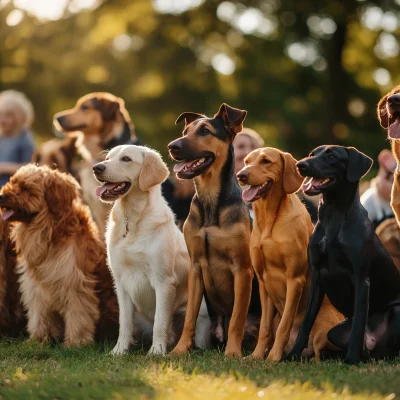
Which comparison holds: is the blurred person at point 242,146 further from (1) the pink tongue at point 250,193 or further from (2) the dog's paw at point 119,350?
(2) the dog's paw at point 119,350

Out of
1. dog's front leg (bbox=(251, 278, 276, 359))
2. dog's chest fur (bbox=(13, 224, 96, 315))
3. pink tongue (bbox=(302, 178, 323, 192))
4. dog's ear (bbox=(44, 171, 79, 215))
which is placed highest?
pink tongue (bbox=(302, 178, 323, 192))

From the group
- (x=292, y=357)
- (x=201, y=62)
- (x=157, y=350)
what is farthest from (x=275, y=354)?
(x=201, y=62)

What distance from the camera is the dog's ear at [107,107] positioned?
1041 centimetres

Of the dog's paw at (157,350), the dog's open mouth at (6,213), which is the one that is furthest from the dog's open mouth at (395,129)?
the dog's open mouth at (6,213)

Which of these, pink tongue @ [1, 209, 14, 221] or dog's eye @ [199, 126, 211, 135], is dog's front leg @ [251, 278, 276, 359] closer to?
dog's eye @ [199, 126, 211, 135]

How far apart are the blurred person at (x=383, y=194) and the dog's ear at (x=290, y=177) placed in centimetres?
289

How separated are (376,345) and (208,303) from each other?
162 centimetres

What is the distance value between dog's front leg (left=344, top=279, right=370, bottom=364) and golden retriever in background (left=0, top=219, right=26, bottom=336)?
3.73 meters

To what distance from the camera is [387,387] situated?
16.7ft

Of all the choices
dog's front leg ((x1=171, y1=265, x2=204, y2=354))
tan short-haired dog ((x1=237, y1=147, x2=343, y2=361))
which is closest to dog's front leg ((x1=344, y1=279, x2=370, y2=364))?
tan short-haired dog ((x1=237, y1=147, x2=343, y2=361))

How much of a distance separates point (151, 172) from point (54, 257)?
141 cm

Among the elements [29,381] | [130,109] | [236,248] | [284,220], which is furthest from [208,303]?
[130,109]

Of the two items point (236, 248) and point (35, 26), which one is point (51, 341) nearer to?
point (236, 248)

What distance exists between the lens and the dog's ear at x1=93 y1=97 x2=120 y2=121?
34.2 feet
